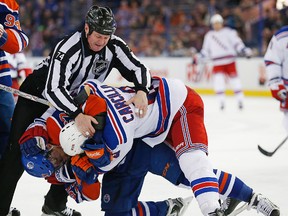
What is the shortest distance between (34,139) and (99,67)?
54cm

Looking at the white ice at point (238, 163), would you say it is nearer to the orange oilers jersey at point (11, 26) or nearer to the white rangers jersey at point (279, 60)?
the white rangers jersey at point (279, 60)

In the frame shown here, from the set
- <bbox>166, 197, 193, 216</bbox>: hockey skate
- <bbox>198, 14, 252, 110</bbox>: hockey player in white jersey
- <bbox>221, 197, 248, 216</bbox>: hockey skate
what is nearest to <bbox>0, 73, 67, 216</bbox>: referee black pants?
<bbox>166, 197, 193, 216</bbox>: hockey skate

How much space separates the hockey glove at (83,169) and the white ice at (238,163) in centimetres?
80

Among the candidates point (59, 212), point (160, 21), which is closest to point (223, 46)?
point (160, 21)

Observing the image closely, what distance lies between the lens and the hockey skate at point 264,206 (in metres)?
2.79

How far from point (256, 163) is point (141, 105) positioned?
94.1 inches

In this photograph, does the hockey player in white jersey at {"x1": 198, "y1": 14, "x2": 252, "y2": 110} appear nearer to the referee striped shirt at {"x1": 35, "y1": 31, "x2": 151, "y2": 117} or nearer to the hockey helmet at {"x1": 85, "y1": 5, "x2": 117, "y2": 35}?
the referee striped shirt at {"x1": 35, "y1": 31, "x2": 151, "y2": 117}

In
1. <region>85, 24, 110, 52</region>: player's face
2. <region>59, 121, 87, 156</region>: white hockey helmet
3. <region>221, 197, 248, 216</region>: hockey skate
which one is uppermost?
<region>85, 24, 110, 52</region>: player's face

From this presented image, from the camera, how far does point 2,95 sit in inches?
125

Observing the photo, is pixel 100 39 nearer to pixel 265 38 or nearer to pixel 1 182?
pixel 1 182

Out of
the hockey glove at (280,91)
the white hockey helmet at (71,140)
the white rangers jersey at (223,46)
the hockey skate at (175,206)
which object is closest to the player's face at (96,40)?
the white hockey helmet at (71,140)

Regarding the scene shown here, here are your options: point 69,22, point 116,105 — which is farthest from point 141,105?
point 69,22

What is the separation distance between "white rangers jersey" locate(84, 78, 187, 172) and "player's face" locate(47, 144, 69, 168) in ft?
0.61

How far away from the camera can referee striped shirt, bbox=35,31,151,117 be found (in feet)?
9.22
